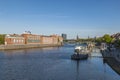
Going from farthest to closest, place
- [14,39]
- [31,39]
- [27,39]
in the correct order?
[31,39]
[27,39]
[14,39]

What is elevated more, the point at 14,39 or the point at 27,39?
the point at 27,39

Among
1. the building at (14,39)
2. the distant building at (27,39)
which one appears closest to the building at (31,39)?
the distant building at (27,39)

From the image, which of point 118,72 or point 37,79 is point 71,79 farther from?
point 118,72

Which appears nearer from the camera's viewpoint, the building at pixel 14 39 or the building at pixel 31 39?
the building at pixel 14 39

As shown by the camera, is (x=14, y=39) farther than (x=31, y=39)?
No

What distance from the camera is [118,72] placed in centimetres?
3422

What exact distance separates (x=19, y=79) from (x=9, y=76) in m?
2.41

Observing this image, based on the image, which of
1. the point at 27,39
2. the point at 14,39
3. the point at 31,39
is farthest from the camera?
the point at 31,39

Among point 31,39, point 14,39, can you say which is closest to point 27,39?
point 31,39

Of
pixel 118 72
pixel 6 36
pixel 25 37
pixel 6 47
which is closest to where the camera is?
pixel 118 72

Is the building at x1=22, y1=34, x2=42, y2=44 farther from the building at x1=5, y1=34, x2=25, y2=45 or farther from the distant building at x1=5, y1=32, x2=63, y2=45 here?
the building at x1=5, y1=34, x2=25, y2=45

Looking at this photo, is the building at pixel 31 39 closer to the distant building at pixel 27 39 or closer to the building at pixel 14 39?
the distant building at pixel 27 39

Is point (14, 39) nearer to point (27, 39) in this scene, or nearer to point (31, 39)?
point (27, 39)

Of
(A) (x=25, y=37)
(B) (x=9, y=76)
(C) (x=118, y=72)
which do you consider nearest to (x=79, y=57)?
(C) (x=118, y=72)
